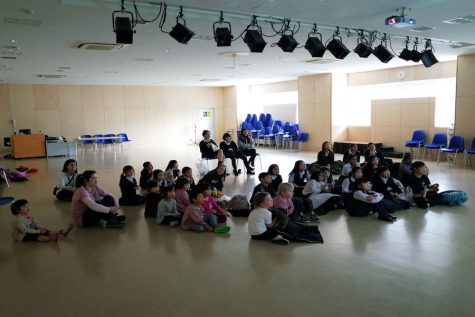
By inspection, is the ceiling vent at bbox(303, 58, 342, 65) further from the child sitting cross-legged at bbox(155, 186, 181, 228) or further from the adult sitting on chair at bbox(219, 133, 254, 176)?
the child sitting cross-legged at bbox(155, 186, 181, 228)

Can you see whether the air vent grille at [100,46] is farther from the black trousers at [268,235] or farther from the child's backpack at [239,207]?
the black trousers at [268,235]

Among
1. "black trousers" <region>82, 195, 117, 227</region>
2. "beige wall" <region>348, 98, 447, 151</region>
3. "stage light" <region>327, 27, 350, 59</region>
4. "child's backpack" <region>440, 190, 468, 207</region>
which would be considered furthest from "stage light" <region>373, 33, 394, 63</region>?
"black trousers" <region>82, 195, 117, 227</region>

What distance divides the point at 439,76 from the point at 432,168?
11.3 feet

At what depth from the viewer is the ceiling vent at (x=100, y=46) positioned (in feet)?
26.7

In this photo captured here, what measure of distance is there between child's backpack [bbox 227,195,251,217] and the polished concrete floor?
0.31 m

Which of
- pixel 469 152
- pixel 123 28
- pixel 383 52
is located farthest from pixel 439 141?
pixel 123 28

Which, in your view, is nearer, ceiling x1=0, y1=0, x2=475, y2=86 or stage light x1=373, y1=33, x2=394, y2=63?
ceiling x1=0, y1=0, x2=475, y2=86

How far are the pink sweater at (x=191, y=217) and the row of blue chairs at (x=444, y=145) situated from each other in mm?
7639

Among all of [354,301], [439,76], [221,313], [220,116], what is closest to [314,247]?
[354,301]

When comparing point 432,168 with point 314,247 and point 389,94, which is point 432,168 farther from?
point 314,247

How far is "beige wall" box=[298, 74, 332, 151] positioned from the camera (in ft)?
49.0

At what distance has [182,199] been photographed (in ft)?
18.9

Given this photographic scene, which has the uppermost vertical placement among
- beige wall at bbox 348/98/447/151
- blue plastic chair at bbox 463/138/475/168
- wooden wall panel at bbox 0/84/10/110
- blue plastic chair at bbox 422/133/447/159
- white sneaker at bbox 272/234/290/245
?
wooden wall panel at bbox 0/84/10/110

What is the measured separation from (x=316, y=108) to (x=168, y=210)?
10926mm
